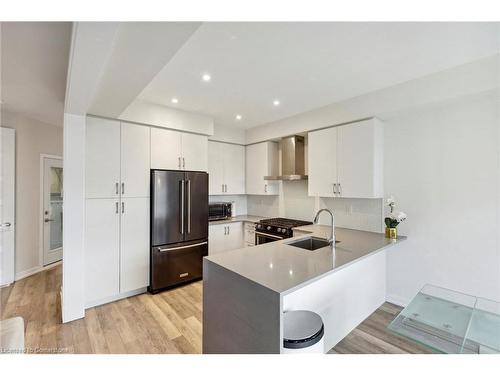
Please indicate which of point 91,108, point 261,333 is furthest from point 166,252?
point 261,333

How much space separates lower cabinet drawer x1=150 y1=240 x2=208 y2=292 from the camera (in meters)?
3.10

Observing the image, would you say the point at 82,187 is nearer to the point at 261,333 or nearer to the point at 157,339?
the point at 157,339

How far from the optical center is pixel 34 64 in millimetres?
2041

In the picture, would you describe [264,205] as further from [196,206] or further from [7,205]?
[7,205]

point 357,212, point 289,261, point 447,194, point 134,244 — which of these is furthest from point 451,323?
point 134,244

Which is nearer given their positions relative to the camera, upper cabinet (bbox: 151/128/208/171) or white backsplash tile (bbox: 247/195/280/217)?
upper cabinet (bbox: 151/128/208/171)

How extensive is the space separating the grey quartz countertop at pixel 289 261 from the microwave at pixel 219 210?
6.57ft

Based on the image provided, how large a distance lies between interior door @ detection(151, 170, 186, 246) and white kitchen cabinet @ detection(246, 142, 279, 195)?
1.48 m

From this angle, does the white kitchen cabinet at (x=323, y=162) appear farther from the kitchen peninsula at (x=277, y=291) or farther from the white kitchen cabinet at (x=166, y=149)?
the white kitchen cabinet at (x=166, y=149)

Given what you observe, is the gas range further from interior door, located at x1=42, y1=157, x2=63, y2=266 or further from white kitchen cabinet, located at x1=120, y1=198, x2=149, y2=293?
interior door, located at x1=42, y1=157, x2=63, y2=266

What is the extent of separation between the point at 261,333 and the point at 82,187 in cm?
235

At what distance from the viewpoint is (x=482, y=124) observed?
2.27 m

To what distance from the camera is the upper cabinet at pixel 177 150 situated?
3189 mm

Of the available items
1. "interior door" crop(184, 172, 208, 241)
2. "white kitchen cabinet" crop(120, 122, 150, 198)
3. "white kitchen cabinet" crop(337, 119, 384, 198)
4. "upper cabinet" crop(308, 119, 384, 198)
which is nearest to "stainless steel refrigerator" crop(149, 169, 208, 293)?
"interior door" crop(184, 172, 208, 241)
